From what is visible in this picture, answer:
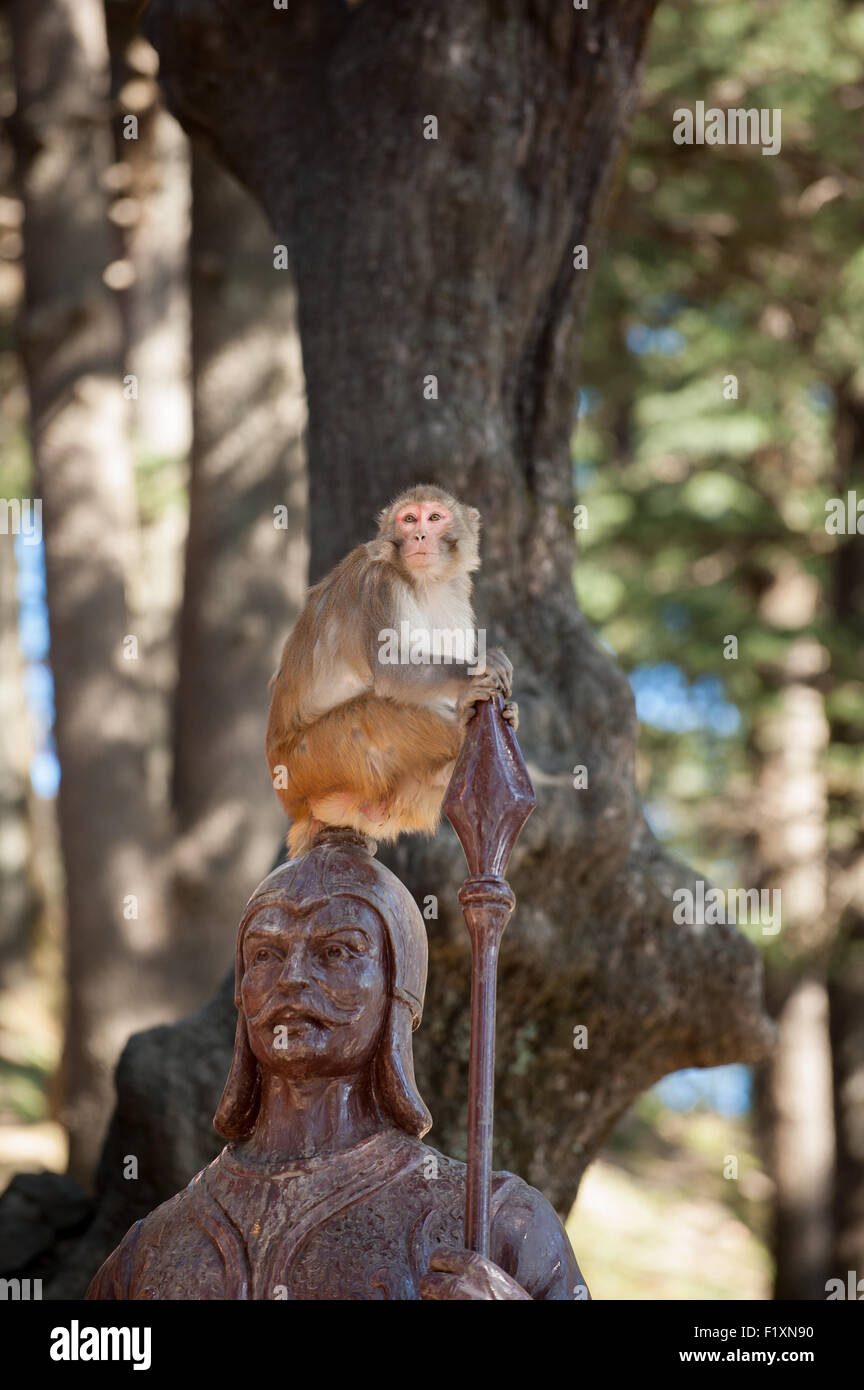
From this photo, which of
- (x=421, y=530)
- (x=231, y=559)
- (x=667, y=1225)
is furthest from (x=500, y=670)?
(x=667, y=1225)

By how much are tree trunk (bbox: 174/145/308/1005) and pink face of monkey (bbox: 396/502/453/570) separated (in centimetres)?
494

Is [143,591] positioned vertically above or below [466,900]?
above

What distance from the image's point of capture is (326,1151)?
3967 millimetres

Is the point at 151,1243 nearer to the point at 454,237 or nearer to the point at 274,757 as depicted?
the point at 274,757

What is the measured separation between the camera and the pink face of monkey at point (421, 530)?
14.5 feet

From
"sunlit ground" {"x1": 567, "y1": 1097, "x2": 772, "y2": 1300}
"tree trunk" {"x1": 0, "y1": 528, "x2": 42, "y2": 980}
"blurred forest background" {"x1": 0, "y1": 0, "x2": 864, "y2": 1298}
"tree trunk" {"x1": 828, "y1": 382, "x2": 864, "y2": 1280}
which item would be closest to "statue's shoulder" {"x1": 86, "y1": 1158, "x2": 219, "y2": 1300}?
"blurred forest background" {"x1": 0, "y1": 0, "x2": 864, "y2": 1298}

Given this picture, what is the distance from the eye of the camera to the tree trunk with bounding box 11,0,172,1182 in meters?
8.85

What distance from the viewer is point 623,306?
492 inches

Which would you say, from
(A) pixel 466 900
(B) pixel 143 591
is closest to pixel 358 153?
(A) pixel 466 900

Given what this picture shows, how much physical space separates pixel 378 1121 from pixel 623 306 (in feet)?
31.0

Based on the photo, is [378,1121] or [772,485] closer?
[378,1121]

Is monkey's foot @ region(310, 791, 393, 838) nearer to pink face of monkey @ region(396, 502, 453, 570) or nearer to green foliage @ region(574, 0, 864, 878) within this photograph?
pink face of monkey @ region(396, 502, 453, 570)

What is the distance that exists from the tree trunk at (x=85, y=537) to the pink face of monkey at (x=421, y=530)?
4.91m

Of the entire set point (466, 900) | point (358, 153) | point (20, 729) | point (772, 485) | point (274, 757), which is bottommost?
point (466, 900)
